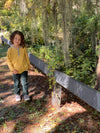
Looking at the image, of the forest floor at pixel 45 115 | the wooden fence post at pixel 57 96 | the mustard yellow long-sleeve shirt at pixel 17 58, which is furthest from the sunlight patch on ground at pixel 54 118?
the mustard yellow long-sleeve shirt at pixel 17 58

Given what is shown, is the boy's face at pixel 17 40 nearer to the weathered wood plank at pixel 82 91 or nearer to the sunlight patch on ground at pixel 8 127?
the weathered wood plank at pixel 82 91

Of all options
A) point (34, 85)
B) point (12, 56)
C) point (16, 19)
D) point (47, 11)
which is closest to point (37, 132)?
point (12, 56)

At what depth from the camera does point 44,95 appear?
3.70m

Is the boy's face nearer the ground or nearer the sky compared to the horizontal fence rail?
nearer the sky

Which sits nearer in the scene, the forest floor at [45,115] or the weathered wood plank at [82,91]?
the weathered wood plank at [82,91]

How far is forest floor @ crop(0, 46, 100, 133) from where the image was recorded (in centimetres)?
257

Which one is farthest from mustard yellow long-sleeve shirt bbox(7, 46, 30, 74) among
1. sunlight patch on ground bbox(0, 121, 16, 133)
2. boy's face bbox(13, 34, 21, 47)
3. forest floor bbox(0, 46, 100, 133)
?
sunlight patch on ground bbox(0, 121, 16, 133)

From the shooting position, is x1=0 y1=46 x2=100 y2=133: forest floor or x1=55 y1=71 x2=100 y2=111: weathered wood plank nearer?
x1=55 y1=71 x2=100 y2=111: weathered wood plank

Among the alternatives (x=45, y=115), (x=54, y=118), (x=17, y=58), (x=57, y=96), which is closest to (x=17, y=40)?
(x=17, y=58)

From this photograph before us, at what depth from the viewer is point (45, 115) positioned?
2.95 meters

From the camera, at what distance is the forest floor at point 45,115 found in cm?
257

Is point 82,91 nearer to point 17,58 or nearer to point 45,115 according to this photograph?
point 45,115

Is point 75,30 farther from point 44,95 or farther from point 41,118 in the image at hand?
point 41,118

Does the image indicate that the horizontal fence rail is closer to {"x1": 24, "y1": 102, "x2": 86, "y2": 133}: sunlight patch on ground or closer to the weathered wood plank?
the weathered wood plank
